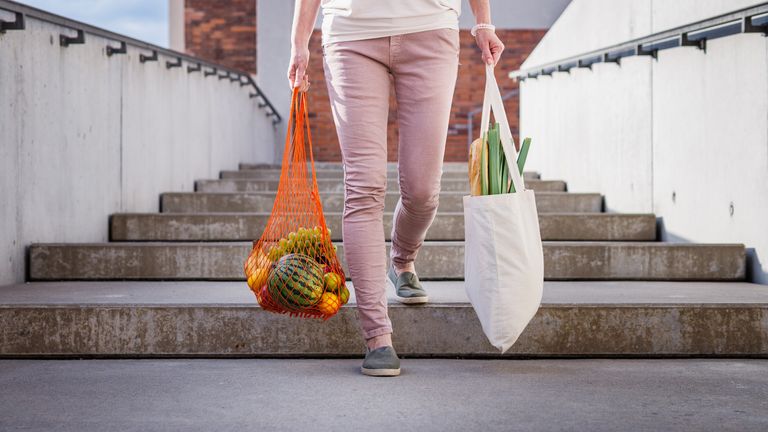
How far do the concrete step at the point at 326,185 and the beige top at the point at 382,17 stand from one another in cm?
352

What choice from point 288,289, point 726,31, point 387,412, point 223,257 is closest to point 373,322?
point 288,289

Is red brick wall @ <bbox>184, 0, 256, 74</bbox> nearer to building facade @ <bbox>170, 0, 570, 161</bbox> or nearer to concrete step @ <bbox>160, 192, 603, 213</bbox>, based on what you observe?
building facade @ <bbox>170, 0, 570, 161</bbox>

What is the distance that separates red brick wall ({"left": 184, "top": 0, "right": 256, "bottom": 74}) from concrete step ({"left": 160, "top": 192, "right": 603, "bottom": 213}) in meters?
6.71

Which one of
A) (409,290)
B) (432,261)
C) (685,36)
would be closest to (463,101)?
(685,36)

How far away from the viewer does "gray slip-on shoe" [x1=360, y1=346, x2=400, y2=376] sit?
103 inches

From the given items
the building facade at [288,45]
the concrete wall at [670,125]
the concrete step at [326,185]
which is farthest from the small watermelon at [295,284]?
the building facade at [288,45]

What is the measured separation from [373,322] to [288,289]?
28cm

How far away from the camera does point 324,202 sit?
5.35 m

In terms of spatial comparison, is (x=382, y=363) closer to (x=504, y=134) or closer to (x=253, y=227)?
(x=504, y=134)

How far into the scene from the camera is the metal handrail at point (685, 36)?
12.8ft

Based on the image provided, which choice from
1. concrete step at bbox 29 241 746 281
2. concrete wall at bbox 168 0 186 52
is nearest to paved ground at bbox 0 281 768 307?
concrete step at bbox 29 241 746 281

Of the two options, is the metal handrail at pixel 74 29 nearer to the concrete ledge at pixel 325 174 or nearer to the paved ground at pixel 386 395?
the concrete ledge at pixel 325 174

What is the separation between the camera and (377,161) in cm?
265

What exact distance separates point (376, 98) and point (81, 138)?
2578 millimetres
